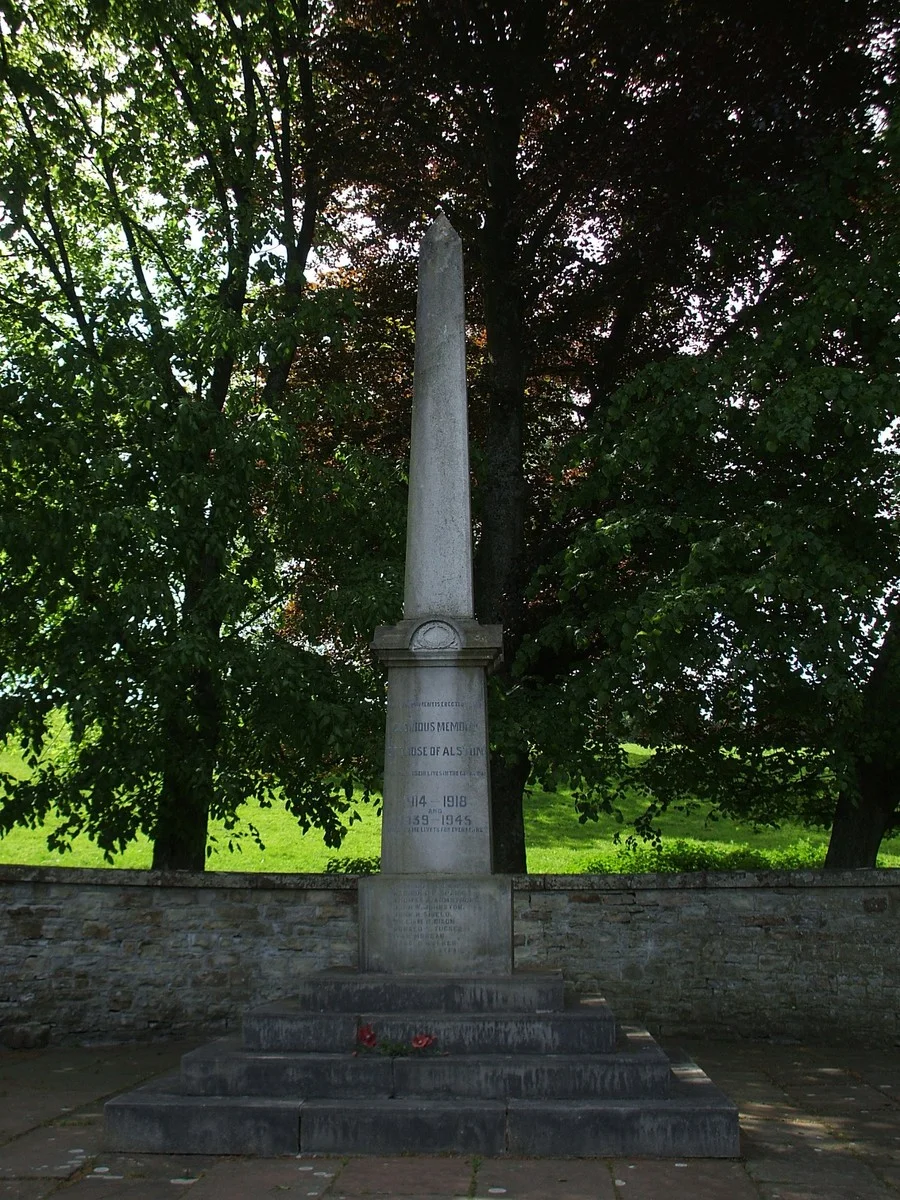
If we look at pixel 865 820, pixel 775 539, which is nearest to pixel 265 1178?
pixel 775 539

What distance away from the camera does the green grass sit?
15.1 meters

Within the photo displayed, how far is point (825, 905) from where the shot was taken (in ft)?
33.6

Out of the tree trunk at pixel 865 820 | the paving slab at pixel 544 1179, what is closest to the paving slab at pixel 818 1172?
the paving slab at pixel 544 1179

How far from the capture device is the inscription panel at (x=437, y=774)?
7.55m

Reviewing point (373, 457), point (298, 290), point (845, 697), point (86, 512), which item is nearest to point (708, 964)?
point (845, 697)

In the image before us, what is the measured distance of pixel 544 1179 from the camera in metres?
5.51

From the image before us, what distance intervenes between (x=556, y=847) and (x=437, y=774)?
422 inches

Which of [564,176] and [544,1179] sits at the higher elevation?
[564,176]

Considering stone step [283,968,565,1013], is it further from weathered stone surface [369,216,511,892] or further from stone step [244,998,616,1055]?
weathered stone surface [369,216,511,892]

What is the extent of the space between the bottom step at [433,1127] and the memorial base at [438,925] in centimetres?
128

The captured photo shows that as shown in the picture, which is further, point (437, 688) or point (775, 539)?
point (775, 539)

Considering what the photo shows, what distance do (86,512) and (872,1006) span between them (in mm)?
8314

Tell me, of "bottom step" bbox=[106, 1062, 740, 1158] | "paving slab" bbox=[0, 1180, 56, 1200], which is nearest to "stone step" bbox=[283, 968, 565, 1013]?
"bottom step" bbox=[106, 1062, 740, 1158]

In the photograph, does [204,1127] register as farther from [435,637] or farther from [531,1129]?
[435,637]
